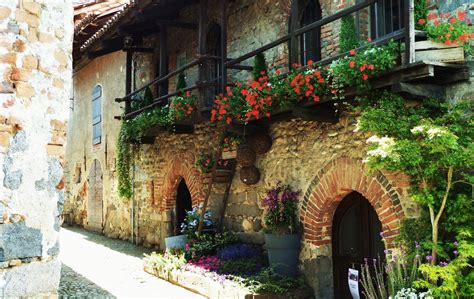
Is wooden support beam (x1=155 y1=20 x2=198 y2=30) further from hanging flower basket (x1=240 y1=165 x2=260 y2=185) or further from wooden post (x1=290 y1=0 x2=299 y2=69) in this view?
wooden post (x1=290 y1=0 x2=299 y2=69)

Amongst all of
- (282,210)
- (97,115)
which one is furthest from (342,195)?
(97,115)

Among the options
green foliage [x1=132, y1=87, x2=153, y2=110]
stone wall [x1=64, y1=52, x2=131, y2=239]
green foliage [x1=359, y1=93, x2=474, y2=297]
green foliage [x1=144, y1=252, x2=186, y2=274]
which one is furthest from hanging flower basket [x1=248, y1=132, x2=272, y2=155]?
stone wall [x1=64, y1=52, x2=131, y2=239]

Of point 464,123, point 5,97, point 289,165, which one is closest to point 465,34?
point 464,123

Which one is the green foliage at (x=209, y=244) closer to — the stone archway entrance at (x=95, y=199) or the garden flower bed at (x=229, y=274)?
the garden flower bed at (x=229, y=274)

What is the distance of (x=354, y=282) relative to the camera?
244 inches

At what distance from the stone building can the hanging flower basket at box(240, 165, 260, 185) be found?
101mm

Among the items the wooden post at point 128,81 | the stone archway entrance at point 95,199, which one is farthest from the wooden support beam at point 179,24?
the stone archway entrance at point 95,199

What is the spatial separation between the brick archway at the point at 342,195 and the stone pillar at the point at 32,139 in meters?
3.55

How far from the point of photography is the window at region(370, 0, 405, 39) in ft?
19.7

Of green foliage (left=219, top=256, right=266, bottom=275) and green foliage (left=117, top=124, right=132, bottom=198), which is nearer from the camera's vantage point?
green foliage (left=219, top=256, right=266, bottom=275)

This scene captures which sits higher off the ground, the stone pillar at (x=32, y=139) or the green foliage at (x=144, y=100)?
the green foliage at (x=144, y=100)

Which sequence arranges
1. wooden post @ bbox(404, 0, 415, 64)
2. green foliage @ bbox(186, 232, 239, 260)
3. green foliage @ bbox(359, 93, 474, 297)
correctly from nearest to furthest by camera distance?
green foliage @ bbox(359, 93, 474, 297) < wooden post @ bbox(404, 0, 415, 64) < green foliage @ bbox(186, 232, 239, 260)

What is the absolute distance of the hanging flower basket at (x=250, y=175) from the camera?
Answer: 25.6 ft

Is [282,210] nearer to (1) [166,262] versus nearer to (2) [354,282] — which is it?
(2) [354,282]
